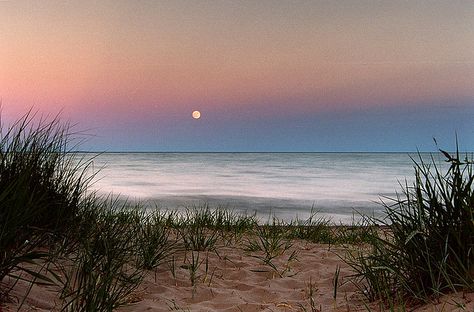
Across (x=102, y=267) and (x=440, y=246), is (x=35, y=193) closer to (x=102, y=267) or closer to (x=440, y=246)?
(x=102, y=267)

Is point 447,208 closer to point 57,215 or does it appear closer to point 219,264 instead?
point 219,264

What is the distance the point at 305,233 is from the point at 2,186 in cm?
418

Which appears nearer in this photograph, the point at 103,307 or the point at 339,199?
the point at 103,307

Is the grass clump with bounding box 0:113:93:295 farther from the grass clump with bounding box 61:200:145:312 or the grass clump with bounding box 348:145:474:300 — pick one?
the grass clump with bounding box 348:145:474:300

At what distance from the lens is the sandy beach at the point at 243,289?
2.99 metres

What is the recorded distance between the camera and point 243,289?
3920 mm

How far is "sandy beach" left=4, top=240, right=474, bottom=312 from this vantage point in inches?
118

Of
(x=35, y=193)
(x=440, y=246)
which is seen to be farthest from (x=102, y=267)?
(x=440, y=246)

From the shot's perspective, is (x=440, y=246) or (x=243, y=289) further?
(x=243, y=289)

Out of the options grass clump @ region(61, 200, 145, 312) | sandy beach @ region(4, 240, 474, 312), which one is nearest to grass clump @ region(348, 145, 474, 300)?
sandy beach @ region(4, 240, 474, 312)

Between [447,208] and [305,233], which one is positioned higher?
[447,208]

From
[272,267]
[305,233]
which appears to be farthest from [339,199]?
[272,267]

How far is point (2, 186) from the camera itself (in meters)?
3.44

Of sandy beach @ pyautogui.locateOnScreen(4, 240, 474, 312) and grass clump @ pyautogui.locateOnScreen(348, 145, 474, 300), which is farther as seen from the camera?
sandy beach @ pyautogui.locateOnScreen(4, 240, 474, 312)
